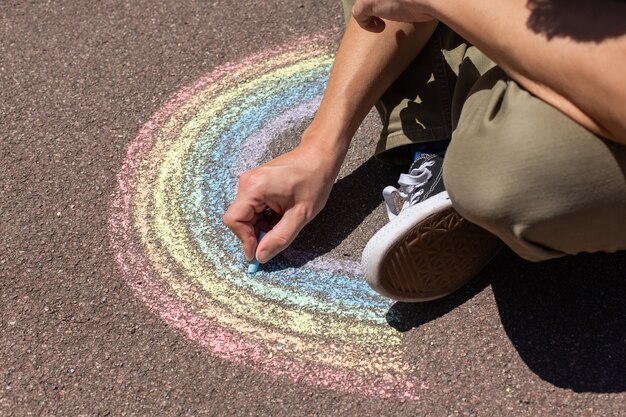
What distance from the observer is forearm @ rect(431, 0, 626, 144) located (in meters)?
1.32

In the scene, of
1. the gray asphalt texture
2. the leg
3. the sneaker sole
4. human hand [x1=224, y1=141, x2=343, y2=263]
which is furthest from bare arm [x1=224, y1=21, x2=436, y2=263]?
the leg

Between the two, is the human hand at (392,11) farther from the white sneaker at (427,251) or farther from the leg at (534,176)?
the white sneaker at (427,251)

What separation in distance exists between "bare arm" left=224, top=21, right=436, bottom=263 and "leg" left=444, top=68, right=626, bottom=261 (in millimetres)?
381

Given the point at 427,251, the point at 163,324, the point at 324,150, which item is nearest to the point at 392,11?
the point at 324,150

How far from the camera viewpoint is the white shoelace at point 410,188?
184cm

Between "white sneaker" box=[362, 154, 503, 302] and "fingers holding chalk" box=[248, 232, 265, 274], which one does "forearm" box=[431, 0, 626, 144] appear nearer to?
"white sneaker" box=[362, 154, 503, 302]

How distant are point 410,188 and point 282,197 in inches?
11.9

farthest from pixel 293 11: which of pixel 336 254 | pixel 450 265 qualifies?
pixel 450 265

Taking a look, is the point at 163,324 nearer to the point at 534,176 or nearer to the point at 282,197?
the point at 282,197

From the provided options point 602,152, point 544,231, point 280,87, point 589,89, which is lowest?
point 280,87

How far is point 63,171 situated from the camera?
2188 millimetres

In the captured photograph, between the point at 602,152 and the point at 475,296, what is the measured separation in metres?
0.53

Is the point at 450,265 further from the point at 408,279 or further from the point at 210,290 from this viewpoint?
the point at 210,290

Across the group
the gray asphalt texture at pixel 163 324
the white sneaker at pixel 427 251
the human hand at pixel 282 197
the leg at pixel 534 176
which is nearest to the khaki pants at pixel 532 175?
the leg at pixel 534 176
